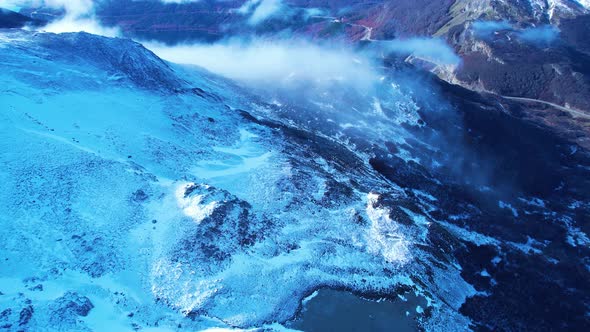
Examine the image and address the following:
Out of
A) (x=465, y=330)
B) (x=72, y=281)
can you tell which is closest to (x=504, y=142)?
(x=465, y=330)

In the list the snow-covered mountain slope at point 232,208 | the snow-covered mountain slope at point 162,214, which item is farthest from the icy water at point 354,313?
the snow-covered mountain slope at point 162,214

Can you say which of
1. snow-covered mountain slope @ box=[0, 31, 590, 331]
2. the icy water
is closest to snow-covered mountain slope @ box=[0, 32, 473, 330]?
snow-covered mountain slope @ box=[0, 31, 590, 331]

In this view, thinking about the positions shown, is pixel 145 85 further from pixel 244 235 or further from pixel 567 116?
pixel 567 116

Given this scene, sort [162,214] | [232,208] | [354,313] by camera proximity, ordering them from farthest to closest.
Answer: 1. [232,208]
2. [162,214]
3. [354,313]

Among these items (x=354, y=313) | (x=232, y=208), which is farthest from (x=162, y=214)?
(x=354, y=313)

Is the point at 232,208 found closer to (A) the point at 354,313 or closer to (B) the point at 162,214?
(B) the point at 162,214

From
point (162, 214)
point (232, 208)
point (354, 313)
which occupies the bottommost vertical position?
point (354, 313)

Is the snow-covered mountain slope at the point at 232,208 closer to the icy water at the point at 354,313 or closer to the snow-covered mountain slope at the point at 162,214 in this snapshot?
the snow-covered mountain slope at the point at 162,214

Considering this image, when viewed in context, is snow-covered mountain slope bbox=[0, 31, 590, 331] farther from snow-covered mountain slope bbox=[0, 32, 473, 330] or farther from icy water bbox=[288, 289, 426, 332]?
icy water bbox=[288, 289, 426, 332]
